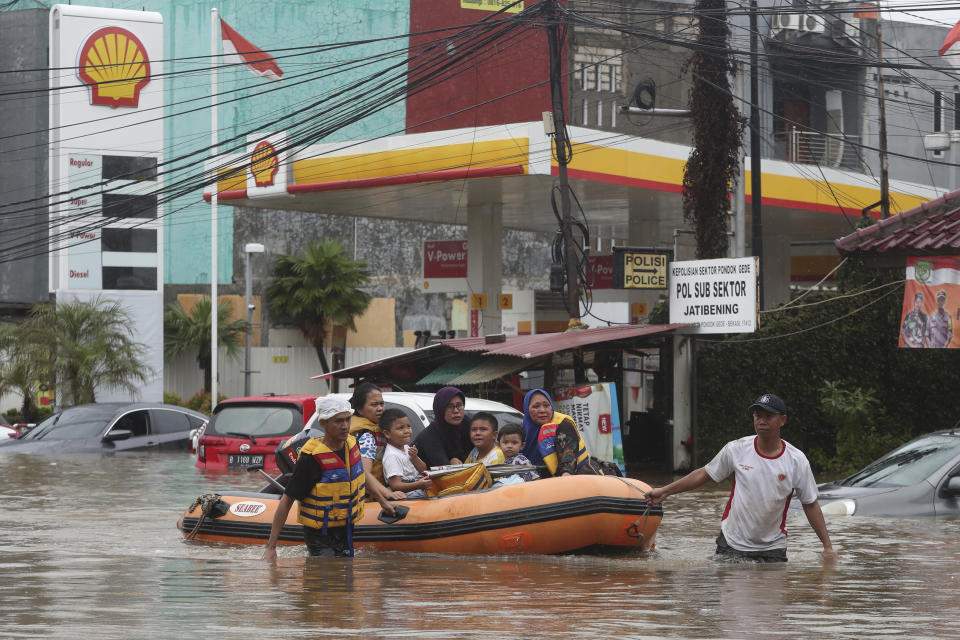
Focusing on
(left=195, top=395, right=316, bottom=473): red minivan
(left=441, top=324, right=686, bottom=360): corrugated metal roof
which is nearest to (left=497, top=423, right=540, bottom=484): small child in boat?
(left=195, top=395, right=316, bottom=473): red minivan

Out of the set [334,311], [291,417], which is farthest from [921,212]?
[334,311]

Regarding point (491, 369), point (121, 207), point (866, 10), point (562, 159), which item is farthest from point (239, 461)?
point (121, 207)

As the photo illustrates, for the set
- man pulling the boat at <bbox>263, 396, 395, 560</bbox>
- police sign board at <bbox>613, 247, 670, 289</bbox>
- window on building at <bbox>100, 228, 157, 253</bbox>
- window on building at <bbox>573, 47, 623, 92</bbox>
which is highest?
window on building at <bbox>573, 47, 623, 92</bbox>

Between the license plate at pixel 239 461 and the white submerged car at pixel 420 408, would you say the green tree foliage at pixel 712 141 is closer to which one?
the white submerged car at pixel 420 408

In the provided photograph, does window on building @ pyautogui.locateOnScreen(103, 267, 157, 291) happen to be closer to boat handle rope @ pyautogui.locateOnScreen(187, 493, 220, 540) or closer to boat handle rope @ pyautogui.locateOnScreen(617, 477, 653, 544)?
boat handle rope @ pyautogui.locateOnScreen(187, 493, 220, 540)

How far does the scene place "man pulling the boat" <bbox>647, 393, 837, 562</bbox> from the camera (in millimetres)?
8789

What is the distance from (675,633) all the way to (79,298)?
3646 cm

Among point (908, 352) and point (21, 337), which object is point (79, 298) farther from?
point (908, 352)

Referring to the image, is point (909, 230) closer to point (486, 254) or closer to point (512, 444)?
point (512, 444)

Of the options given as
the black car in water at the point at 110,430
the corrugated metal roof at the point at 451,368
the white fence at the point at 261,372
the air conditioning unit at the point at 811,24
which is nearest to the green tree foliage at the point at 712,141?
the corrugated metal roof at the point at 451,368

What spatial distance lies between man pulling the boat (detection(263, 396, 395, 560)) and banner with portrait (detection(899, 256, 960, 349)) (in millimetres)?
10651

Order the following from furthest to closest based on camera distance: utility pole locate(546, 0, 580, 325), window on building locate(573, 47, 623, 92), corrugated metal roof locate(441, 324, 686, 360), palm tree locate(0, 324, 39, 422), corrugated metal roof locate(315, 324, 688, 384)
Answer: window on building locate(573, 47, 623, 92) → palm tree locate(0, 324, 39, 422) → utility pole locate(546, 0, 580, 325) → corrugated metal roof locate(315, 324, 688, 384) → corrugated metal roof locate(441, 324, 686, 360)

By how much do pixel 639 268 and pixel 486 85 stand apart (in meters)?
30.2

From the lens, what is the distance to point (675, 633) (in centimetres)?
669
